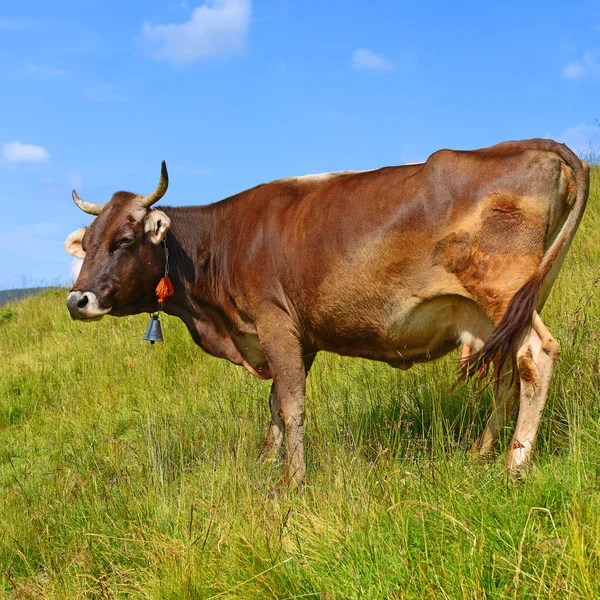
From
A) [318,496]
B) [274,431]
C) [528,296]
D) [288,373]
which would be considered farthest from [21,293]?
[528,296]

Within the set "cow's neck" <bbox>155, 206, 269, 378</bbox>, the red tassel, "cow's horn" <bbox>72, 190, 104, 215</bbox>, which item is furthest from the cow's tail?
"cow's horn" <bbox>72, 190, 104, 215</bbox>

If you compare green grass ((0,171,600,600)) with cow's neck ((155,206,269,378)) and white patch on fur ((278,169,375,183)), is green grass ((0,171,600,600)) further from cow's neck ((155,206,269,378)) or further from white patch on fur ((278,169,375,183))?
white patch on fur ((278,169,375,183))

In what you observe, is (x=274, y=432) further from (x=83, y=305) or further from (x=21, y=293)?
(x=21, y=293)

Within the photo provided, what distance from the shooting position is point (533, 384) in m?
4.64

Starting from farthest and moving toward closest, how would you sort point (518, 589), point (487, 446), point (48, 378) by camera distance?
point (48, 378) < point (487, 446) < point (518, 589)

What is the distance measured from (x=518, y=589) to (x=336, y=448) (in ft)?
8.33

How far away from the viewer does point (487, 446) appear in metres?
5.28

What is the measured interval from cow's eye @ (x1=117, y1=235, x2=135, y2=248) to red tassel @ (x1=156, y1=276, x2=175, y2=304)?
43 centimetres

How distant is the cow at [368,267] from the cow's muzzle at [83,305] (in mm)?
12

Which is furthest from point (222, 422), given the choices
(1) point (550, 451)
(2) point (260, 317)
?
(1) point (550, 451)

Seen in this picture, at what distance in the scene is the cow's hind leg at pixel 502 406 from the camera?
519 centimetres

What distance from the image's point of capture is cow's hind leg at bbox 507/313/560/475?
15.1ft

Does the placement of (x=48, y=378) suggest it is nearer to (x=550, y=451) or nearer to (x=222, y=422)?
(x=222, y=422)

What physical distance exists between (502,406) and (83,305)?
3.47 m
